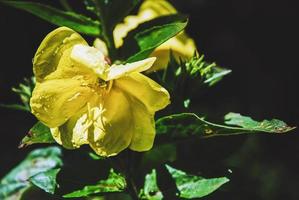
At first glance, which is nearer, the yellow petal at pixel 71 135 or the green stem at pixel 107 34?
the yellow petal at pixel 71 135

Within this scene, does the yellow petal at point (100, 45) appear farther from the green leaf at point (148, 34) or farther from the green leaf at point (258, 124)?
the green leaf at point (258, 124)

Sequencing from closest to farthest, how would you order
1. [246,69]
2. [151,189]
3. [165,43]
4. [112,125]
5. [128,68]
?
[128,68] → [112,125] → [151,189] → [165,43] → [246,69]

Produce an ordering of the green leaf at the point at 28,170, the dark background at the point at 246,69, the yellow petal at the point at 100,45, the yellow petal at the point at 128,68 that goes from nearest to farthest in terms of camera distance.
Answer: the yellow petal at the point at 128,68, the yellow petal at the point at 100,45, the green leaf at the point at 28,170, the dark background at the point at 246,69

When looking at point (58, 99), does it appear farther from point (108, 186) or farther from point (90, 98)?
point (108, 186)

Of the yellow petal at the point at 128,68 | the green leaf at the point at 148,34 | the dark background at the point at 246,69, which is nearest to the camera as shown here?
the yellow petal at the point at 128,68

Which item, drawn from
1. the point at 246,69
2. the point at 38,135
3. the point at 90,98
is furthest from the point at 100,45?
the point at 246,69

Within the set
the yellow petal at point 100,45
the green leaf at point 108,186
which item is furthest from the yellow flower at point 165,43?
the green leaf at point 108,186

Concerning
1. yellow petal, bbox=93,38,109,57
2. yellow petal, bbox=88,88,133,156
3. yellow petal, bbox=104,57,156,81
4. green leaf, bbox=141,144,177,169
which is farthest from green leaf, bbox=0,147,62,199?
yellow petal, bbox=104,57,156,81

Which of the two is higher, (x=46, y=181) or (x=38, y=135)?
(x=38, y=135)
